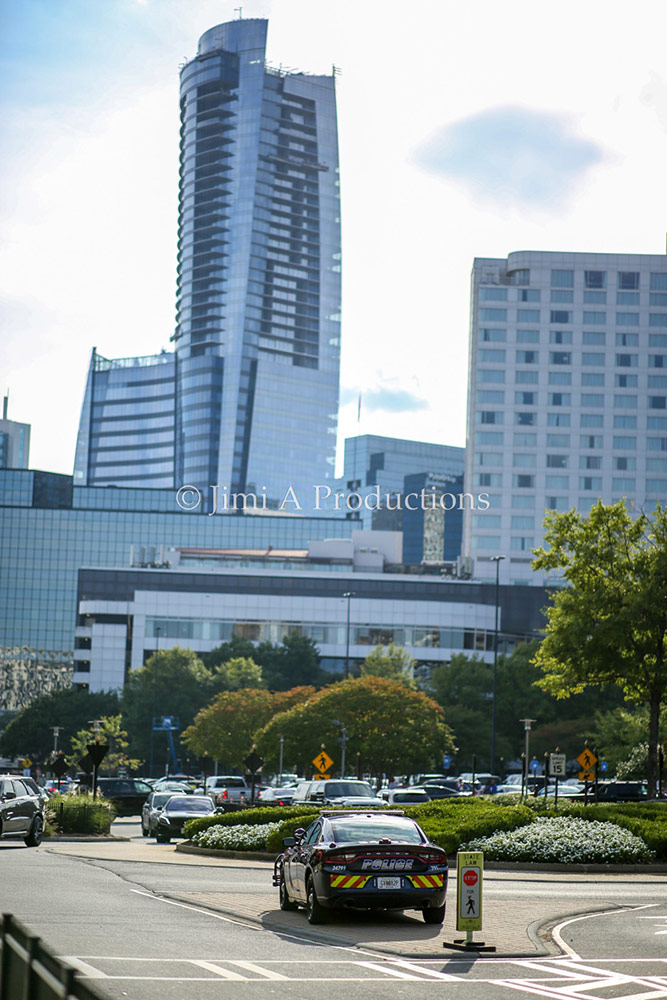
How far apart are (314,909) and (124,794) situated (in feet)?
148

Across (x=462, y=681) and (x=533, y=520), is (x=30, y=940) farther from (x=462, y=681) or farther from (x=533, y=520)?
(x=533, y=520)

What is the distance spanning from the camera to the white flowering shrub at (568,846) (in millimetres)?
29172

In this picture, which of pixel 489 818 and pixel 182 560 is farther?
pixel 182 560

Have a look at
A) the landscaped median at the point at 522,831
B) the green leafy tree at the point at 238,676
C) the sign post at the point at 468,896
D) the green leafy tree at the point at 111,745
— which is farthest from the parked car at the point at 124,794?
the green leafy tree at the point at 238,676

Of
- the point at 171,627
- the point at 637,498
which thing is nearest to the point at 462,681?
the point at 171,627

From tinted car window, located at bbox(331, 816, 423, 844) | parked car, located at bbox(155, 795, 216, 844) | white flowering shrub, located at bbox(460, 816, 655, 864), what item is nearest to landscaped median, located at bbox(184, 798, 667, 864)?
white flowering shrub, located at bbox(460, 816, 655, 864)

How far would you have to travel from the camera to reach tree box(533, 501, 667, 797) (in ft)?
151

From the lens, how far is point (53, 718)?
409 ft

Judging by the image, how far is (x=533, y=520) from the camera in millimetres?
163750

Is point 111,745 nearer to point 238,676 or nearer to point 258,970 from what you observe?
point 238,676

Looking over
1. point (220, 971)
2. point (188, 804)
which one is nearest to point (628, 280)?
point (188, 804)

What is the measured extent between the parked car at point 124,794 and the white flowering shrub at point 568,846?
32.7 m

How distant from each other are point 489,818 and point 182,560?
426ft

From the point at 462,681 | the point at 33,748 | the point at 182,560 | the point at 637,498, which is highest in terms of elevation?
the point at 637,498
